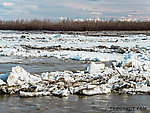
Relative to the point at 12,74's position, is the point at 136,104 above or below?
below

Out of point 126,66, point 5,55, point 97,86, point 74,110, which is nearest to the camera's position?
point 74,110

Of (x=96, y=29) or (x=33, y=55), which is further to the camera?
(x=96, y=29)

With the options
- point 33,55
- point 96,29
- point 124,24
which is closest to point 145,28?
point 124,24

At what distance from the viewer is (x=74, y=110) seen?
4.62 metres

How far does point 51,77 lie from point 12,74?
118 cm

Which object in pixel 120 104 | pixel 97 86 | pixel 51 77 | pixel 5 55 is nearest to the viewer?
pixel 120 104

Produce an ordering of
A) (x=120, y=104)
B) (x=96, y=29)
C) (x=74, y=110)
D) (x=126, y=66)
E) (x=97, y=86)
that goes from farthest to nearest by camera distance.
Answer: (x=96, y=29)
(x=126, y=66)
(x=97, y=86)
(x=120, y=104)
(x=74, y=110)

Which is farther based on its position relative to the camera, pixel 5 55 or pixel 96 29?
pixel 96 29

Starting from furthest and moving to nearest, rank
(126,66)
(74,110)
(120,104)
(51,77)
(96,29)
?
(96,29) → (126,66) → (51,77) → (120,104) → (74,110)

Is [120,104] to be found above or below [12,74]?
below

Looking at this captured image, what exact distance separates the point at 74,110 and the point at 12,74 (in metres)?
2.29

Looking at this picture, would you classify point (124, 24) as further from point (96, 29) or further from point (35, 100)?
point (35, 100)

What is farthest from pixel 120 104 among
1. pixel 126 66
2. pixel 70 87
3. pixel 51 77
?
pixel 126 66

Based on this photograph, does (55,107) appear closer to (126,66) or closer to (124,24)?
(126,66)
